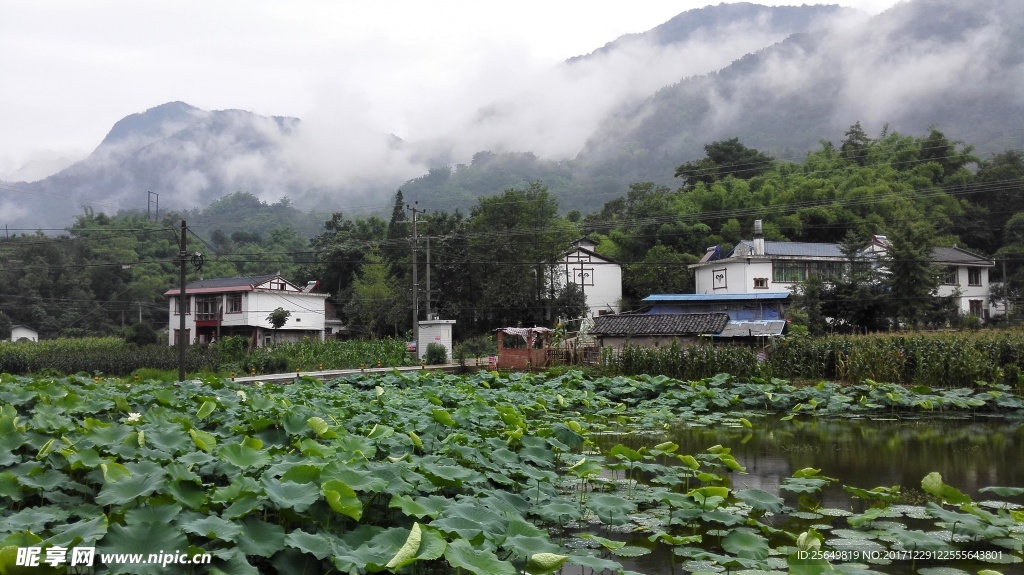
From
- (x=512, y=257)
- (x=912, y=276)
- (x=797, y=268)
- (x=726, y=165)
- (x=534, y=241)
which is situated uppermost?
(x=726, y=165)

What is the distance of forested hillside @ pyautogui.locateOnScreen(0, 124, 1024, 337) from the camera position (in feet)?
131

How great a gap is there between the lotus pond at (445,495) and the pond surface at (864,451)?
0.06 metres

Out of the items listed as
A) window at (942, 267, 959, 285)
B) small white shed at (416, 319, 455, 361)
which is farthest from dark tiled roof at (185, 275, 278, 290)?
window at (942, 267, 959, 285)

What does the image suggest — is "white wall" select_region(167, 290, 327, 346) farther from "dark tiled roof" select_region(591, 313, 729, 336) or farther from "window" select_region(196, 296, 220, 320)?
"dark tiled roof" select_region(591, 313, 729, 336)

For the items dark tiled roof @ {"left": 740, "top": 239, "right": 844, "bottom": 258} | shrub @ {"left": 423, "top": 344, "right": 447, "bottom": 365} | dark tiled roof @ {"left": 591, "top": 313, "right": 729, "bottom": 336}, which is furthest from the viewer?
dark tiled roof @ {"left": 740, "top": 239, "right": 844, "bottom": 258}

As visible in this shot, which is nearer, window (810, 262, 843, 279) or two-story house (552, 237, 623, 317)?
window (810, 262, 843, 279)

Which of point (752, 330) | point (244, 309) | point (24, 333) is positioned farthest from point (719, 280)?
point (24, 333)

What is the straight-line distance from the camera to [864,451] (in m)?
10.5

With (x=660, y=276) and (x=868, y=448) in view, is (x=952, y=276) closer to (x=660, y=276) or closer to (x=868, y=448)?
(x=660, y=276)

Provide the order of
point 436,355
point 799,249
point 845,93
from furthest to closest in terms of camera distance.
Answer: point 845,93 < point 799,249 < point 436,355

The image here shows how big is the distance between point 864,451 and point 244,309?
38202 mm

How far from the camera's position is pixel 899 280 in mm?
31484

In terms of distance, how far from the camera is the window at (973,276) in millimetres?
39031

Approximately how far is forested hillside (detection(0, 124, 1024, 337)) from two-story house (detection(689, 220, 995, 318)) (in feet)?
5.64
